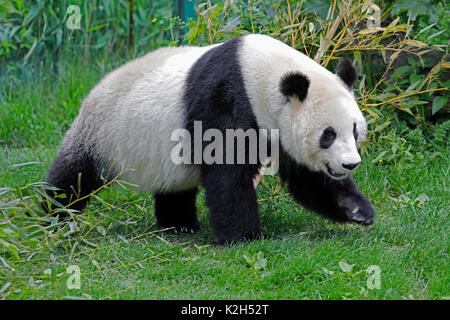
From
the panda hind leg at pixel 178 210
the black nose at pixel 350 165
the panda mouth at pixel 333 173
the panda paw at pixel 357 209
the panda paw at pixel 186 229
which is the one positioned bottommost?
the panda paw at pixel 186 229

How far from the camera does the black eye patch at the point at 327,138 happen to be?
14.4 feet

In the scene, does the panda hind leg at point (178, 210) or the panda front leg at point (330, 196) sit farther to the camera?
the panda hind leg at point (178, 210)

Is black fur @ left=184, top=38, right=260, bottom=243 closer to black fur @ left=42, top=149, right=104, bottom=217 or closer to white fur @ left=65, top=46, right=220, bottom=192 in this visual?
white fur @ left=65, top=46, right=220, bottom=192

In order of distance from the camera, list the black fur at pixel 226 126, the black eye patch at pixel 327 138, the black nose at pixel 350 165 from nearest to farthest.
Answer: the black nose at pixel 350 165
the black eye patch at pixel 327 138
the black fur at pixel 226 126

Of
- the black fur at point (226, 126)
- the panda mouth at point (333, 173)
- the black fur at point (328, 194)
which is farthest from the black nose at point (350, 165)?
the black fur at point (226, 126)

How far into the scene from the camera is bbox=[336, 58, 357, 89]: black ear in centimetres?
479

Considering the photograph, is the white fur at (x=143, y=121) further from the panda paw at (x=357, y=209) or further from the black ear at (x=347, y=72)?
the panda paw at (x=357, y=209)

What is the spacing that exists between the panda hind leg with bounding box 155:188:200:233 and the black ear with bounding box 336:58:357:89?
1.62 meters

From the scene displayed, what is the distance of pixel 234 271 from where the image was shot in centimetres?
422

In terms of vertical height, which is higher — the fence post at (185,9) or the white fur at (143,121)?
the fence post at (185,9)

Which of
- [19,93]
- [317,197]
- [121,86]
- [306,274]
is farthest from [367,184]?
[19,93]

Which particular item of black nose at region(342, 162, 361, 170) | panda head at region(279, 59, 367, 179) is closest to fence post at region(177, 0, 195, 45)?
panda head at region(279, 59, 367, 179)

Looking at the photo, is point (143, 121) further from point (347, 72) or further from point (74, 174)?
point (347, 72)
